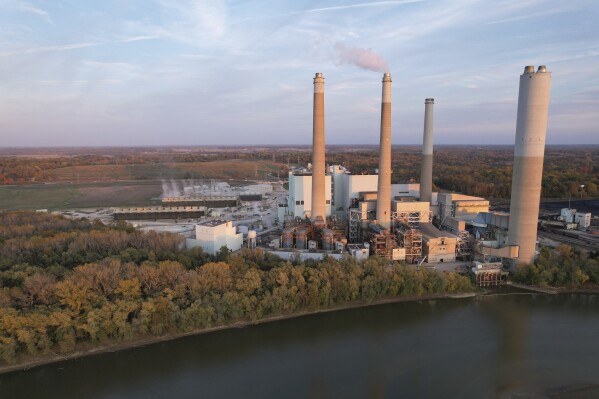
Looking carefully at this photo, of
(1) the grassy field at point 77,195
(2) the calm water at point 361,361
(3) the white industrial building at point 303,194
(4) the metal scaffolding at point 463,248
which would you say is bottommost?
(2) the calm water at point 361,361

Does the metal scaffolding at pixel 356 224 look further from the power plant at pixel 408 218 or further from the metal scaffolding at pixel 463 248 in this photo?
the metal scaffolding at pixel 463 248

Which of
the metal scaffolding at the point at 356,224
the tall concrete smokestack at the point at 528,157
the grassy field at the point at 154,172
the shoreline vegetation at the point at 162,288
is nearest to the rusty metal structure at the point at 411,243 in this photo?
the shoreline vegetation at the point at 162,288

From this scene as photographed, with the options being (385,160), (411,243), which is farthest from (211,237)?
(385,160)

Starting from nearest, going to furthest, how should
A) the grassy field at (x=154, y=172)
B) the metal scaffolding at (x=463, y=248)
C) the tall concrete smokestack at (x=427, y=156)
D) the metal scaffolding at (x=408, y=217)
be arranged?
1. the metal scaffolding at (x=463, y=248)
2. the metal scaffolding at (x=408, y=217)
3. the tall concrete smokestack at (x=427, y=156)
4. the grassy field at (x=154, y=172)

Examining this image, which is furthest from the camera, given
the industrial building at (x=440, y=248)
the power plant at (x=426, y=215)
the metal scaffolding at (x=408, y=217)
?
the metal scaffolding at (x=408, y=217)

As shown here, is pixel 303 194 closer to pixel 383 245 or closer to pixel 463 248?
pixel 383 245

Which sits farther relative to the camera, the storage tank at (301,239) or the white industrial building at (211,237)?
the storage tank at (301,239)

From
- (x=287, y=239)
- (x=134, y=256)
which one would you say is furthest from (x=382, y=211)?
(x=134, y=256)

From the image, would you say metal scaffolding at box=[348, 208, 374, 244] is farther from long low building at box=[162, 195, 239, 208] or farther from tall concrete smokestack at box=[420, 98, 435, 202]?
long low building at box=[162, 195, 239, 208]
